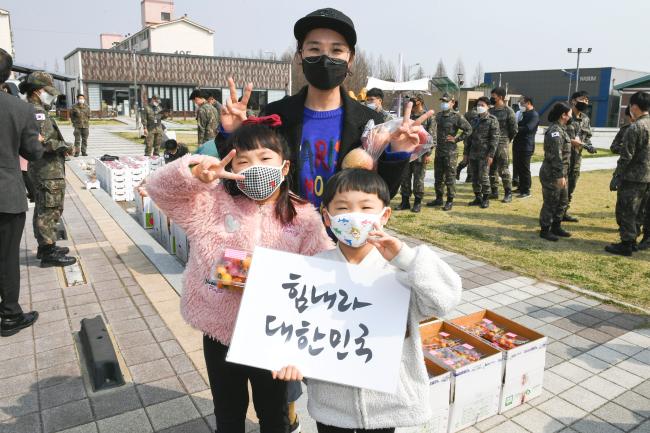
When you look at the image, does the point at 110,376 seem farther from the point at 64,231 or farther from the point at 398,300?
the point at 64,231

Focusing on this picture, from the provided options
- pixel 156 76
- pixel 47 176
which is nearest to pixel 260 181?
pixel 47 176

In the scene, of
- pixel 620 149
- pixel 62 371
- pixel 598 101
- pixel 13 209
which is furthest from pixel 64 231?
pixel 598 101

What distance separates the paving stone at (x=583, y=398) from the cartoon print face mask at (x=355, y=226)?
2.56 meters

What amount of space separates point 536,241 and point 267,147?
6813 millimetres

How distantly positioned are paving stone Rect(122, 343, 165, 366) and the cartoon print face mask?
263 cm

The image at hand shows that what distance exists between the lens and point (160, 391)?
3.33 m

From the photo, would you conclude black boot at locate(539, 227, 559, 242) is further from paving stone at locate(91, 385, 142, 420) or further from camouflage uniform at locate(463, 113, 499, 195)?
paving stone at locate(91, 385, 142, 420)

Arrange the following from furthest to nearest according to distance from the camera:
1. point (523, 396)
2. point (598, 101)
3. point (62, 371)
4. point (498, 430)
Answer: point (598, 101), point (62, 371), point (523, 396), point (498, 430)

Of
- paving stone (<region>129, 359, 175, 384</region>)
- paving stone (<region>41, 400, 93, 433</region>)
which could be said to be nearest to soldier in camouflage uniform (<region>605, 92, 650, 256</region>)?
paving stone (<region>129, 359, 175, 384</region>)

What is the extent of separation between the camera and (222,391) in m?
2.14

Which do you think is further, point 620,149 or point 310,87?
point 620,149

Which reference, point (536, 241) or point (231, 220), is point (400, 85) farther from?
point (231, 220)

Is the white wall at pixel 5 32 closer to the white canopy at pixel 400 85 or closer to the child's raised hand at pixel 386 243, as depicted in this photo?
the white canopy at pixel 400 85

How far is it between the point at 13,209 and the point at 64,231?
134 inches
